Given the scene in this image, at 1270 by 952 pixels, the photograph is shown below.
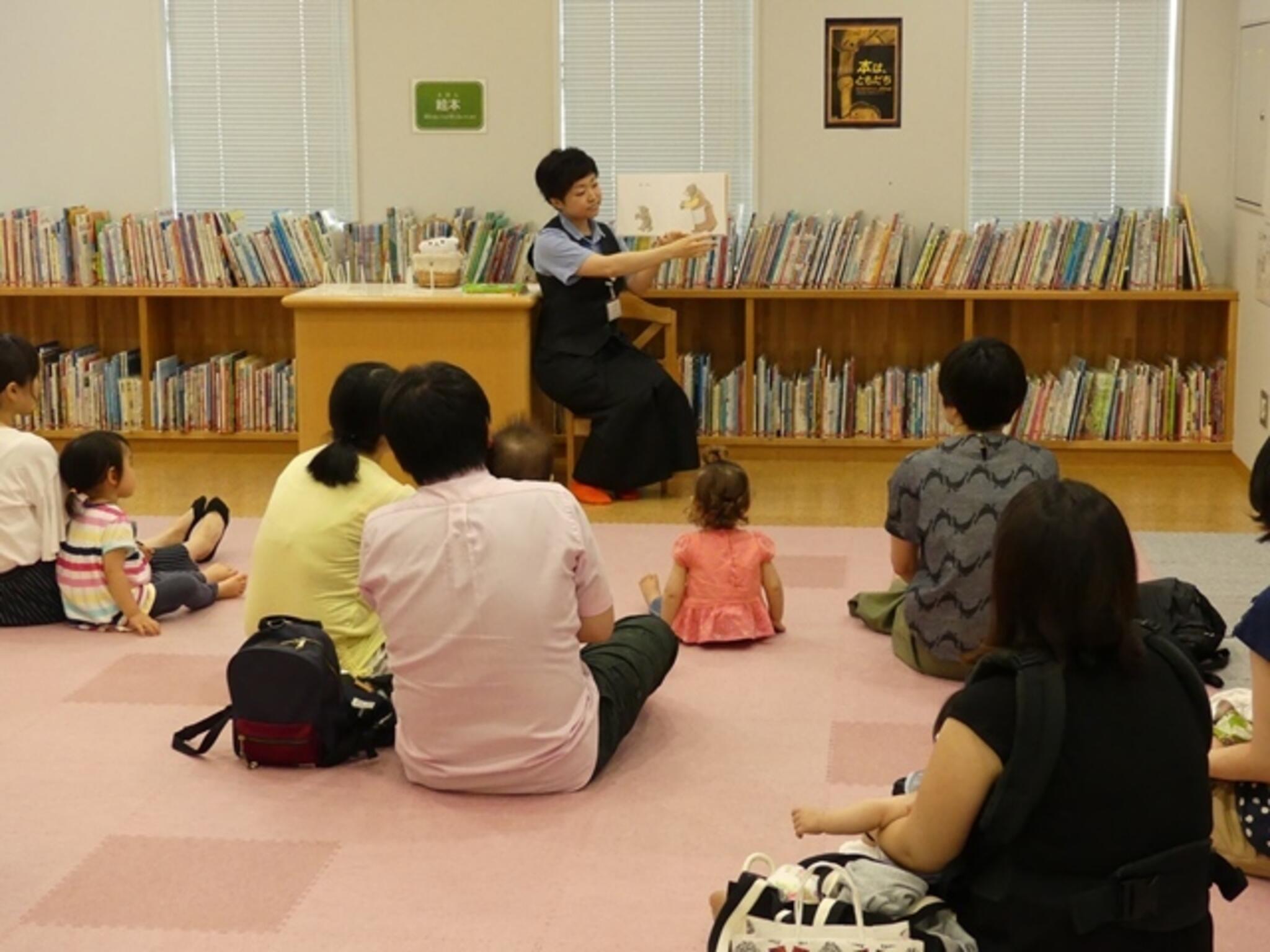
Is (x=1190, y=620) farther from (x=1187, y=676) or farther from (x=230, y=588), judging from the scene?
(x=230, y=588)

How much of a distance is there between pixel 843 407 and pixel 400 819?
171 inches

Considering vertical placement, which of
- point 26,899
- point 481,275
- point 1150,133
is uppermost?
point 1150,133

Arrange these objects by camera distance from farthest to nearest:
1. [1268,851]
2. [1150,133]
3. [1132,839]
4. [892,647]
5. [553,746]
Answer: [1150,133] → [892,647] → [553,746] → [1268,851] → [1132,839]

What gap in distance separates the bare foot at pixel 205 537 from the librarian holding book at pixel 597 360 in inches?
58.3

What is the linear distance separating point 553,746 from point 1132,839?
1701mm

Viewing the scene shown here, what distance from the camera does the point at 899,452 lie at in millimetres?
8016

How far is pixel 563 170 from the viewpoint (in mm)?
7203

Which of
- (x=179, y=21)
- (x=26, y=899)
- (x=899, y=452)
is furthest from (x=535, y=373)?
(x=26, y=899)

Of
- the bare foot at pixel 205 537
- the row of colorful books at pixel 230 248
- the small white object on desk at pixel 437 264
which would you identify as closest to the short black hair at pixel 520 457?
the bare foot at pixel 205 537

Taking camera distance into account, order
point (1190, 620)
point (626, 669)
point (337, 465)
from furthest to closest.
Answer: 1. point (1190, 620)
2. point (337, 465)
3. point (626, 669)

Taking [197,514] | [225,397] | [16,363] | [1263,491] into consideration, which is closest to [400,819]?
[1263,491]

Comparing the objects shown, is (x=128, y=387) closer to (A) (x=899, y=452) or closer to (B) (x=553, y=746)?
(A) (x=899, y=452)

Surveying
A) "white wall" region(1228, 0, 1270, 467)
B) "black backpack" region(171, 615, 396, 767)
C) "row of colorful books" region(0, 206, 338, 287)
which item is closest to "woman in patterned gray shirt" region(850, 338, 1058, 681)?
"black backpack" region(171, 615, 396, 767)

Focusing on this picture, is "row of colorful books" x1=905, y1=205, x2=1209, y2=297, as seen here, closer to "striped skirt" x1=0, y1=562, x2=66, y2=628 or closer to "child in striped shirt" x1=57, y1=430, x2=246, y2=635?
"child in striped shirt" x1=57, y1=430, x2=246, y2=635
